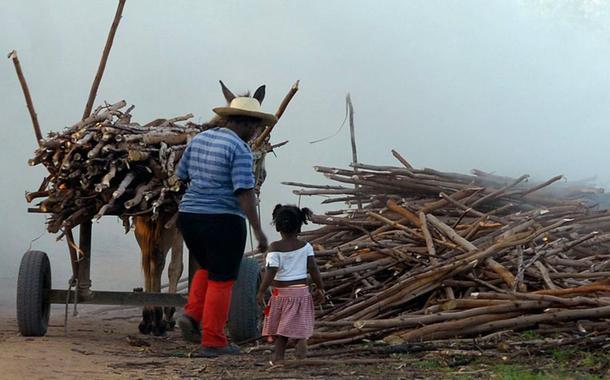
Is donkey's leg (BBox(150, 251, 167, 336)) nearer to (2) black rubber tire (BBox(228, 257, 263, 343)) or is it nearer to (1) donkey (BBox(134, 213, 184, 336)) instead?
(1) donkey (BBox(134, 213, 184, 336))

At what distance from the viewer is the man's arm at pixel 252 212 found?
7547mm

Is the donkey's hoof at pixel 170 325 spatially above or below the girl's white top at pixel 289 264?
below

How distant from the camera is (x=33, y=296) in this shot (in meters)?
9.01

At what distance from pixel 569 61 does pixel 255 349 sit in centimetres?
1730

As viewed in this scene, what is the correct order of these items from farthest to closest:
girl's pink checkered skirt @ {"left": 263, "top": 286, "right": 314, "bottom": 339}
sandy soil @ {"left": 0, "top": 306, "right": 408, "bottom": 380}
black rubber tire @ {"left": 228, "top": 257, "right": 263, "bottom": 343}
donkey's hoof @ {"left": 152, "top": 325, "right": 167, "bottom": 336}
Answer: donkey's hoof @ {"left": 152, "top": 325, "right": 167, "bottom": 336} → black rubber tire @ {"left": 228, "top": 257, "right": 263, "bottom": 343} → girl's pink checkered skirt @ {"left": 263, "top": 286, "right": 314, "bottom": 339} → sandy soil @ {"left": 0, "top": 306, "right": 408, "bottom": 380}

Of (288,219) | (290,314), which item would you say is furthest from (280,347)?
(288,219)

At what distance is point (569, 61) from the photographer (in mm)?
23953

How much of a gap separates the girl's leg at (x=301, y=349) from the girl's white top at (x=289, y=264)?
1.36 ft

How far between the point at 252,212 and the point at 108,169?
1830 mm

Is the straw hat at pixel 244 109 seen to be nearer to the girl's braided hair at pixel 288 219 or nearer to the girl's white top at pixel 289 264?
the girl's braided hair at pixel 288 219

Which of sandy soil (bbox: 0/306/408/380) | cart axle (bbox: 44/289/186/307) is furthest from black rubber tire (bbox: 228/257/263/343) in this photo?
cart axle (bbox: 44/289/186/307)

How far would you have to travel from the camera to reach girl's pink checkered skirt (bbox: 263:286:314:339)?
7.23 meters

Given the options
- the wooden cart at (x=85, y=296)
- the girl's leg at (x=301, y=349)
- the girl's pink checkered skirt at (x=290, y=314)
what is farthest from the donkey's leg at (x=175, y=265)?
the girl's leg at (x=301, y=349)

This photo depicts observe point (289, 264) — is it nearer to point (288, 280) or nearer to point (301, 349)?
point (288, 280)
